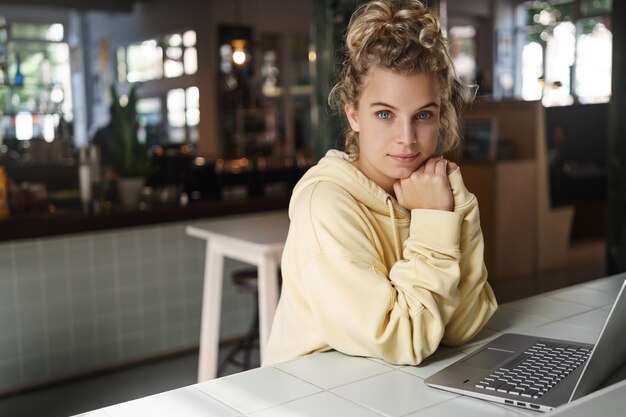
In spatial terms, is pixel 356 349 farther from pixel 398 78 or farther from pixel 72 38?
pixel 72 38

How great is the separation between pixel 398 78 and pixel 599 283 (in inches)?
42.1

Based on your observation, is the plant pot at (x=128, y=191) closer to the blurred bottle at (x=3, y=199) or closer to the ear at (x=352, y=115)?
the blurred bottle at (x=3, y=199)

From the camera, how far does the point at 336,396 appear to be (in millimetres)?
1152

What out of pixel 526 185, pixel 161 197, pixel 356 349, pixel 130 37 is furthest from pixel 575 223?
pixel 130 37

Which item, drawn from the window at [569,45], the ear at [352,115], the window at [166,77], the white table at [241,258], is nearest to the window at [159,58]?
the window at [166,77]

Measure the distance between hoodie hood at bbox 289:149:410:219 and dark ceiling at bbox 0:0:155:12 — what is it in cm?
967

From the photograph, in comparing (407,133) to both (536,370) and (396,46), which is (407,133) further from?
(536,370)

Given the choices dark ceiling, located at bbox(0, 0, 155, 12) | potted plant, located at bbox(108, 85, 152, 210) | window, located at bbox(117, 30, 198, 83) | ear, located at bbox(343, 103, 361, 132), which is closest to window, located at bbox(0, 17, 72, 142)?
dark ceiling, located at bbox(0, 0, 155, 12)

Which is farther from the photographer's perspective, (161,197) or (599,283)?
(161,197)

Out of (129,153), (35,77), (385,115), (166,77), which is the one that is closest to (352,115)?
(385,115)

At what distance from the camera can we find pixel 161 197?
4227 mm

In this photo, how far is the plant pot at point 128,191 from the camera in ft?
13.4

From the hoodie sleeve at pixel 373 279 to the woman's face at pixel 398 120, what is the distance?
10 centimetres

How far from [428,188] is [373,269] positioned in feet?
0.62
